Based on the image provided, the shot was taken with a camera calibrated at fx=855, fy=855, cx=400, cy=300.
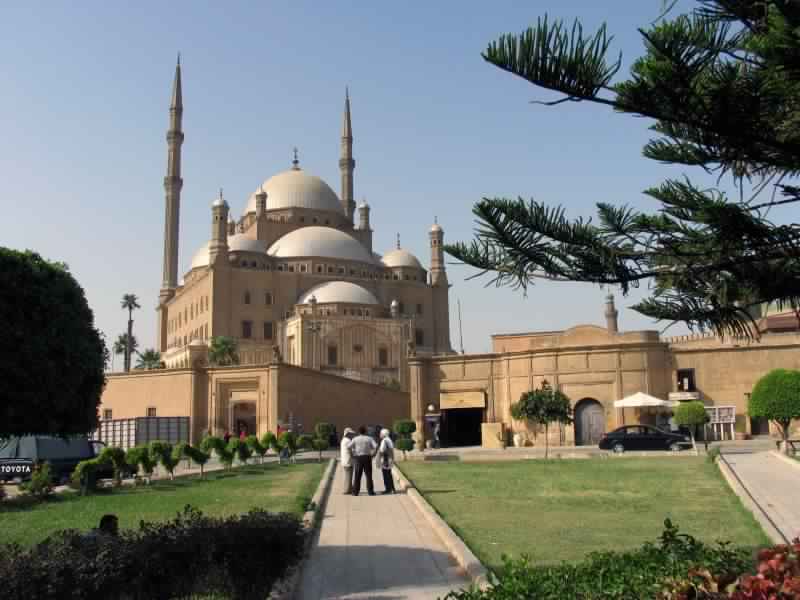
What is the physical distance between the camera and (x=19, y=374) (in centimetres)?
640

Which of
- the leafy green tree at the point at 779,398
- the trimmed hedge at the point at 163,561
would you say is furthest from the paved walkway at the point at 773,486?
the trimmed hedge at the point at 163,561

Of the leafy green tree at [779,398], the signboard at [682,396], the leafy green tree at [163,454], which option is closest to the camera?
the leafy green tree at [163,454]

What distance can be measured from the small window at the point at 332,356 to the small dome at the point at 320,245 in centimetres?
1011

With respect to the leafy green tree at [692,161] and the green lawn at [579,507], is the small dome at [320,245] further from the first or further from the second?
the leafy green tree at [692,161]

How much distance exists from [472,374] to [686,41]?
28.6 m

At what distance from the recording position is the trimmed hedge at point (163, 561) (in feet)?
15.7

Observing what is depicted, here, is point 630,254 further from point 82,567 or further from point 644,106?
point 82,567

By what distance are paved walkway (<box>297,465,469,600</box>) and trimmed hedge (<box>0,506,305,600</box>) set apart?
560 mm

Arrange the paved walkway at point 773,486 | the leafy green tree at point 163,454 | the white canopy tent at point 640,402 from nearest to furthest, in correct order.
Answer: the paved walkway at point 773,486
the leafy green tree at point 163,454
the white canopy tent at point 640,402

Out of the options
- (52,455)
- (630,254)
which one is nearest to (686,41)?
(630,254)

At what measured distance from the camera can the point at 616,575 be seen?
14.2ft

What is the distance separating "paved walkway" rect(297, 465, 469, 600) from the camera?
628 centimetres

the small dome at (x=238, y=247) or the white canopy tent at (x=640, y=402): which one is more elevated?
the small dome at (x=238, y=247)

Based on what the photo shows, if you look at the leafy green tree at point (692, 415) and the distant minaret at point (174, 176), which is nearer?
the leafy green tree at point (692, 415)
